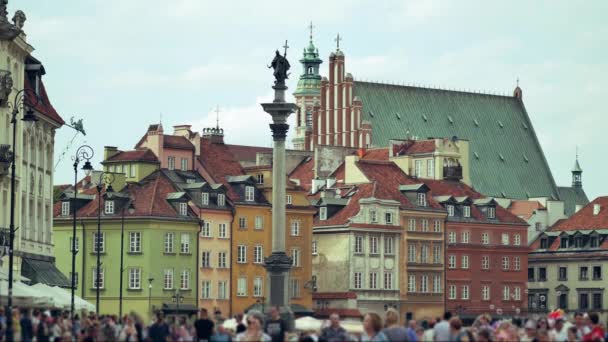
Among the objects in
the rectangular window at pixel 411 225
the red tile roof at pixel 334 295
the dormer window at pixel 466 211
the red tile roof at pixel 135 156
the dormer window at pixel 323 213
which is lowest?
the red tile roof at pixel 334 295

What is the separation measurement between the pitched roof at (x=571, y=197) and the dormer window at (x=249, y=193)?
55506mm

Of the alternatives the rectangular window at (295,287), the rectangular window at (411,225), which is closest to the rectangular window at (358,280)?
the rectangular window at (295,287)

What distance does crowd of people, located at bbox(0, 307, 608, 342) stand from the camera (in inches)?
1479

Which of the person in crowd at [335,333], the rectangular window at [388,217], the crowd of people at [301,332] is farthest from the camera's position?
the rectangular window at [388,217]

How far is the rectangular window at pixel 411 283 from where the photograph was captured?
423 ft

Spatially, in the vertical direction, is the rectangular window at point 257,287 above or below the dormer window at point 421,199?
below

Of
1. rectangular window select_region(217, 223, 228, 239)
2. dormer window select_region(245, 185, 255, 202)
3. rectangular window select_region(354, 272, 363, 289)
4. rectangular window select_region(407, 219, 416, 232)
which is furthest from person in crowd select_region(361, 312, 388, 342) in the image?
rectangular window select_region(407, 219, 416, 232)

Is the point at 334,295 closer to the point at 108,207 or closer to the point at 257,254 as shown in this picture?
the point at 257,254

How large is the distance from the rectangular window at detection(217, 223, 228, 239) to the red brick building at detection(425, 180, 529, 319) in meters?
18.8

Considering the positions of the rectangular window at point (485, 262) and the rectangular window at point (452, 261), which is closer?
the rectangular window at point (452, 261)

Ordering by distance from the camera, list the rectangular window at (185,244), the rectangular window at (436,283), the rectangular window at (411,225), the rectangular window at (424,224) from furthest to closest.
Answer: the rectangular window at (436,283)
the rectangular window at (424,224)
the rectangular window at (411,225)
the rectangular window at (185,244)

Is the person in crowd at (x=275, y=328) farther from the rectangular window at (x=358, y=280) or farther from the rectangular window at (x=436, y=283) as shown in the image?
the rectangular window at (x=436, y=283)

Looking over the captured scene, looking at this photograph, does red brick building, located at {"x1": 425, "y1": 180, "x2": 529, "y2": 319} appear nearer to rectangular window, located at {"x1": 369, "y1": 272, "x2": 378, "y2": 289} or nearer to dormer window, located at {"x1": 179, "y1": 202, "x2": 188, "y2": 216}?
rectangular window, located at {"x1": 369, "y1": 272, "x2": 378, "y2": 289}

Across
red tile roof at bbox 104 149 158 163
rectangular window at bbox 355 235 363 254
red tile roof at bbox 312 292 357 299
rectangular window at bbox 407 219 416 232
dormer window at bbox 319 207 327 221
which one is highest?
red tile roof at bbox 104 149 158 163
